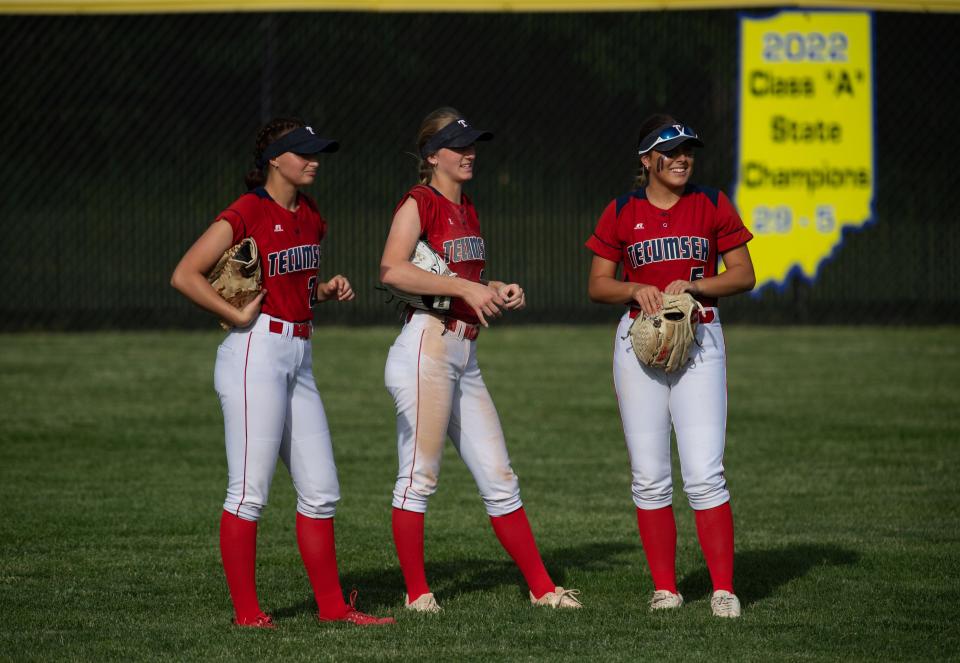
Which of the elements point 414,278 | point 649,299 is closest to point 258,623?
point 414,278

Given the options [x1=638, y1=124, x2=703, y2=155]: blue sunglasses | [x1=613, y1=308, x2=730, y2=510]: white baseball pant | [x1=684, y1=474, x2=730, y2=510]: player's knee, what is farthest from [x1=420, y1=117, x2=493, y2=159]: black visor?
[x1=684, y1=474, x2=730, y2=510]: player's knee

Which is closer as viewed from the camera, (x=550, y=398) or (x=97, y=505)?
(x=97, y=505)

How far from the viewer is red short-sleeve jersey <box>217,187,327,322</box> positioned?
495cm

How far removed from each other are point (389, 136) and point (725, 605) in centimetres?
1152

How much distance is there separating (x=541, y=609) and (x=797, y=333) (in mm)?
10861

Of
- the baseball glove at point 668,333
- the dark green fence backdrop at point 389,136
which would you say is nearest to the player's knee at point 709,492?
the baseball glove at point 668,333

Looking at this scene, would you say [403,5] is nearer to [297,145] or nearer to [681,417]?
[297,145]

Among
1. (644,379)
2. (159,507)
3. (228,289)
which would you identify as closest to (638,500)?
(644,379)

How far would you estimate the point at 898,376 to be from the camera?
12.3 metres

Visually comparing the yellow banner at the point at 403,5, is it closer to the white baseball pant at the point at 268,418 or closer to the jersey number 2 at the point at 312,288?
the jersey number 2 at the point at 312,288

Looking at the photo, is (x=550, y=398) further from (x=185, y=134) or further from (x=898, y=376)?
(x=185, y=134)

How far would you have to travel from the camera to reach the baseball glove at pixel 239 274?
4.88 m

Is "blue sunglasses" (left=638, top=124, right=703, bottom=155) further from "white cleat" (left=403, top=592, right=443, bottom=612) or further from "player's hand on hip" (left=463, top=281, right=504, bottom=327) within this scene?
"white cleat" (left=403, top=592, right=443, bottom=612)

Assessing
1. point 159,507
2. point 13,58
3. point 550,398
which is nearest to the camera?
point 159,507
